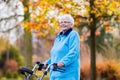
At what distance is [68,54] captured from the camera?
6922 mm

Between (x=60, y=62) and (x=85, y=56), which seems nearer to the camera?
(x=60, y=62)

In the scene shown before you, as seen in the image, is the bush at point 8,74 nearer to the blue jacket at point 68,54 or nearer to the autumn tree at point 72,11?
the autumn tree at point 72,11

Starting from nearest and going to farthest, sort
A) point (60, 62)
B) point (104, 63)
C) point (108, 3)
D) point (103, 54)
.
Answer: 1. point (60, 62)
2. point (108, 3)
3. point (104, 63)
4. point (103, 54)

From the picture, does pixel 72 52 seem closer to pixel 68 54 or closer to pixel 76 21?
pixel 68 54

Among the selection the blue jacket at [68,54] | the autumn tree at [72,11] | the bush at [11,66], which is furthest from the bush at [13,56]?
the blue jacket at [68,54]

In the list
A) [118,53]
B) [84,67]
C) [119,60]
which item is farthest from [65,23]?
[118,53]

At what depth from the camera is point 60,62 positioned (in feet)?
22.5

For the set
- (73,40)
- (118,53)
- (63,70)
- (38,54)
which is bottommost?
(38,54)

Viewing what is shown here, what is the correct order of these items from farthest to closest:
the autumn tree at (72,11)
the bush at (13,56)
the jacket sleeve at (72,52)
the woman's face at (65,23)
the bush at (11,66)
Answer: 1. the bush at (13,56)
2. the bush at (11,66)
3. the autumn tree at (72,11)
4. the woman's face at (65,23)
5. the jacket sleeve at (72,52)

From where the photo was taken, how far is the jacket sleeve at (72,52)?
22.6 ft

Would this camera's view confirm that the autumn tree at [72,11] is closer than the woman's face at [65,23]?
No

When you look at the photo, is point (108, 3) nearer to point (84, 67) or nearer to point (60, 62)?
point (84, 67)

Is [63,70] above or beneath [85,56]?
above

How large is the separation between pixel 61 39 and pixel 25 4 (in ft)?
25.1
